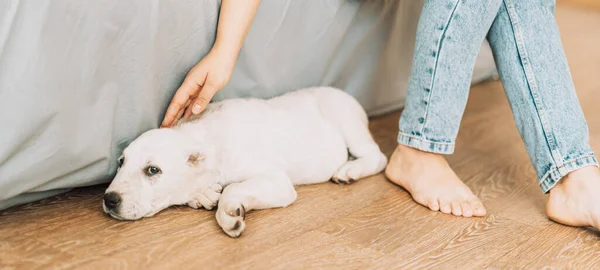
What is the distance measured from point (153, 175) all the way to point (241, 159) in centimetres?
18

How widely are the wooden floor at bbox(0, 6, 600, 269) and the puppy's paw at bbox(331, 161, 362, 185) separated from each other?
0.02 meters

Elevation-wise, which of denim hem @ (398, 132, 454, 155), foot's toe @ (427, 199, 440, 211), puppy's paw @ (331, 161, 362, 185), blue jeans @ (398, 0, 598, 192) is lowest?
puppy's paw @ (331, 161, 362, 185)

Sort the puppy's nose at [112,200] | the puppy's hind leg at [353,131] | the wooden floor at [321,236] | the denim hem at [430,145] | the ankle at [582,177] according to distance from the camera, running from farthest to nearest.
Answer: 1. the puppy's hind leg at [353,131]
2. the denim hem at [430,145]
3. the ankle at [582,177]
4. the puppy's nose at [112,200]
5. the wooden floor at [321,236]

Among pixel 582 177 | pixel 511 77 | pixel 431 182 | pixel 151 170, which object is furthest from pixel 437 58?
pixel 151 170

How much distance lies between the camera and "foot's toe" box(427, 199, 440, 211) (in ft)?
4.29

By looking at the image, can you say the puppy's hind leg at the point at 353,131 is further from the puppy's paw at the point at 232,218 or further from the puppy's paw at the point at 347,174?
the puppy's paw at the point at 232,218

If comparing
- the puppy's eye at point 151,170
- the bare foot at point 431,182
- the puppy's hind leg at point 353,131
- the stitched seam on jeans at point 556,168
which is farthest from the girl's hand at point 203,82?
the stitched seam on jeans at point 556,168

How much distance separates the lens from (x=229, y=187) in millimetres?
1202

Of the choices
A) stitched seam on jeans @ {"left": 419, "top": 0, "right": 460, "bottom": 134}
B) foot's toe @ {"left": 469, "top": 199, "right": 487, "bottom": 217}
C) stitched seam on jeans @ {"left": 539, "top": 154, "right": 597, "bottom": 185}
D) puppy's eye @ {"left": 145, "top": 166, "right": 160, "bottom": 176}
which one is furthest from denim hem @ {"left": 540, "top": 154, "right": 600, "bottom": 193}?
puppy's eye @ {"left": 145, "top": 166, "right": 160, "bottom": 176}

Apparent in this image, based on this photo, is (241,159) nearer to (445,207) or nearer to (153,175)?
(153,175)

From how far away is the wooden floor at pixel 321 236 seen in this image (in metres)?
1.01

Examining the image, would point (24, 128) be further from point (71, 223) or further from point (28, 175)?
point (71, 223)

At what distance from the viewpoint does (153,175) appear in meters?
1.17

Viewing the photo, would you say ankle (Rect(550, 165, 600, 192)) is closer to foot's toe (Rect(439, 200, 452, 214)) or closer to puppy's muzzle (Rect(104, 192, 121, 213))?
foot's toe (Rect(439, 200, 452, 214))
